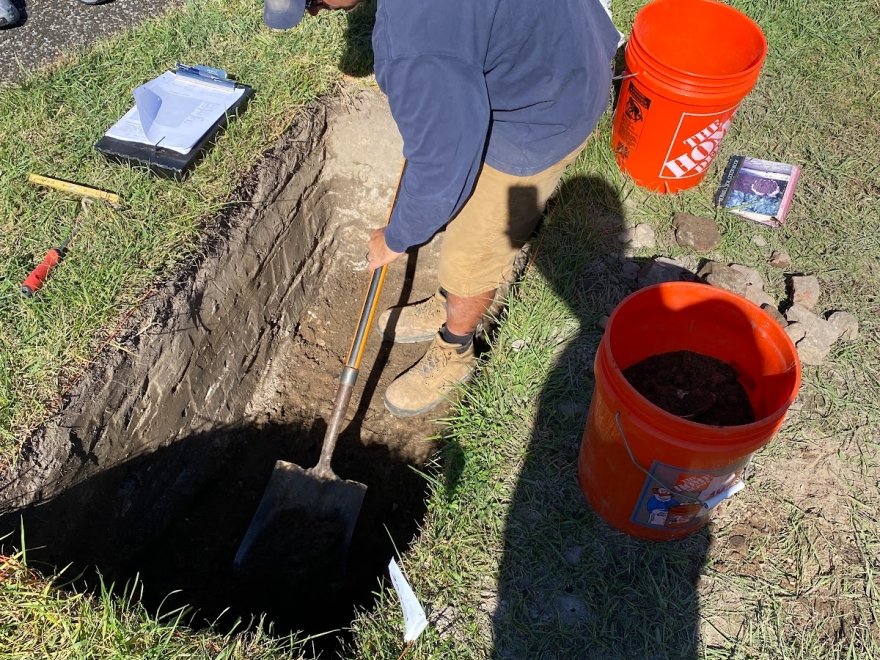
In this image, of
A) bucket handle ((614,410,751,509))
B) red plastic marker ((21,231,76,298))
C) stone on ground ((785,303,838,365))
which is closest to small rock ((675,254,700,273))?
stone on ground ((785,303,838,365))

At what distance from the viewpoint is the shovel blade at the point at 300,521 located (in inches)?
105

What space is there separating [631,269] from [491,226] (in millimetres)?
876

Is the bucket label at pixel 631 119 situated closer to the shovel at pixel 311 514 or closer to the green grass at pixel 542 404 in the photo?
the green grass at pixel 542 404

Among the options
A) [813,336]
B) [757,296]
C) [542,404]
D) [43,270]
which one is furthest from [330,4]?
[813,336]

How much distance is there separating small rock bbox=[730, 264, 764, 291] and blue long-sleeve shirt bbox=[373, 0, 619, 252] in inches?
45.7

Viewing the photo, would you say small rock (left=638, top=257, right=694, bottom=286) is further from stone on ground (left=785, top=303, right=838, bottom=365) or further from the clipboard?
the clipboard

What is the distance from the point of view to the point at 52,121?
10.3ft

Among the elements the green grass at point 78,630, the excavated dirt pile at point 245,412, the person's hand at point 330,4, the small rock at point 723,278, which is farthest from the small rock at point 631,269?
the green grass at point 78,630

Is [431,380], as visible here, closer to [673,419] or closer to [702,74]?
[673,419]

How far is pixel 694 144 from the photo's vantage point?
3.22 meters

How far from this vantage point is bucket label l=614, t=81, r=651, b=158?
318 cm

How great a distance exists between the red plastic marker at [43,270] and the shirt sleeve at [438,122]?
1.52 meters

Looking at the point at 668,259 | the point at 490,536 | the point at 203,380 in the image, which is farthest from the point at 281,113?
the point at 490,536

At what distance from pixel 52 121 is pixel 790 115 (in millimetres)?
3997
